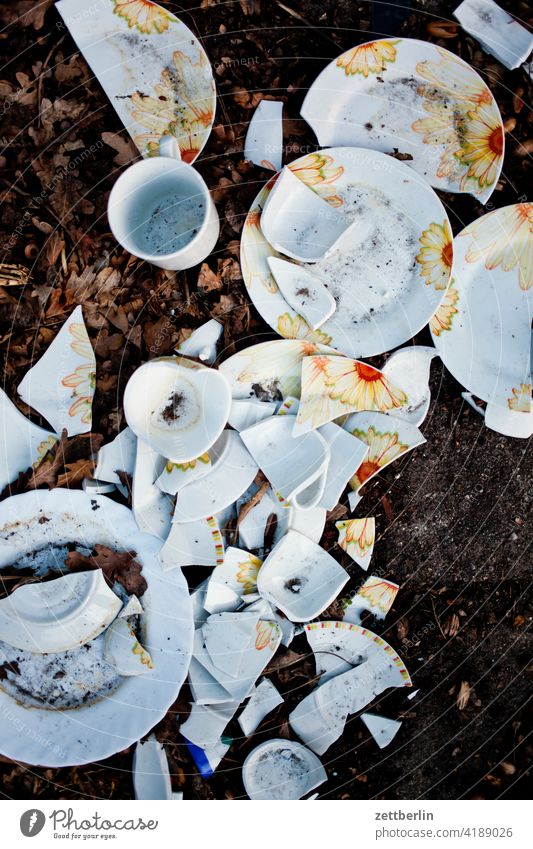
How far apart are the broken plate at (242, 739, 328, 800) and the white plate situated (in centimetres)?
19

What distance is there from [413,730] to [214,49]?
1157 millimetres

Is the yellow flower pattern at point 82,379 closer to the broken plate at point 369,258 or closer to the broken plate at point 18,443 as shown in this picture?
the broken plate at point 18,443

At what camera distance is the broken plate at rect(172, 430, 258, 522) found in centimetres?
84

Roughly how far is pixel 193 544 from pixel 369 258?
515 millimetres

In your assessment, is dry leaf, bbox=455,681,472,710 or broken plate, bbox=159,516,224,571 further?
dry leaf, bbox=455,681,472,710

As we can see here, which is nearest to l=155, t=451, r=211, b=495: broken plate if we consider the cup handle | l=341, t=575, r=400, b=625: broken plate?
l=341, t=575, r=400, b=625: broken plate

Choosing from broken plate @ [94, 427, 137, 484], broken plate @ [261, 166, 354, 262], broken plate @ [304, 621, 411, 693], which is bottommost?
broken plate @ [304, 621, 411, 693]

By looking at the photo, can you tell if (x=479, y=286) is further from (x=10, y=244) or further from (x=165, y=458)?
(x=10, y=244)

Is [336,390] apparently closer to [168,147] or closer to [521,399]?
[521,399]

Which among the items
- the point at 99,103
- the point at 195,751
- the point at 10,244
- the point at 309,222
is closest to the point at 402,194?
the point at 309,222

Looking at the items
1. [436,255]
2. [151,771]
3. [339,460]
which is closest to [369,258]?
[436,255]

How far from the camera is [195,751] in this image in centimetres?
91

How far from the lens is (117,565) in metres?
0.86

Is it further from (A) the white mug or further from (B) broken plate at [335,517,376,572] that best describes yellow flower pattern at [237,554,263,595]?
(A) the white mug
